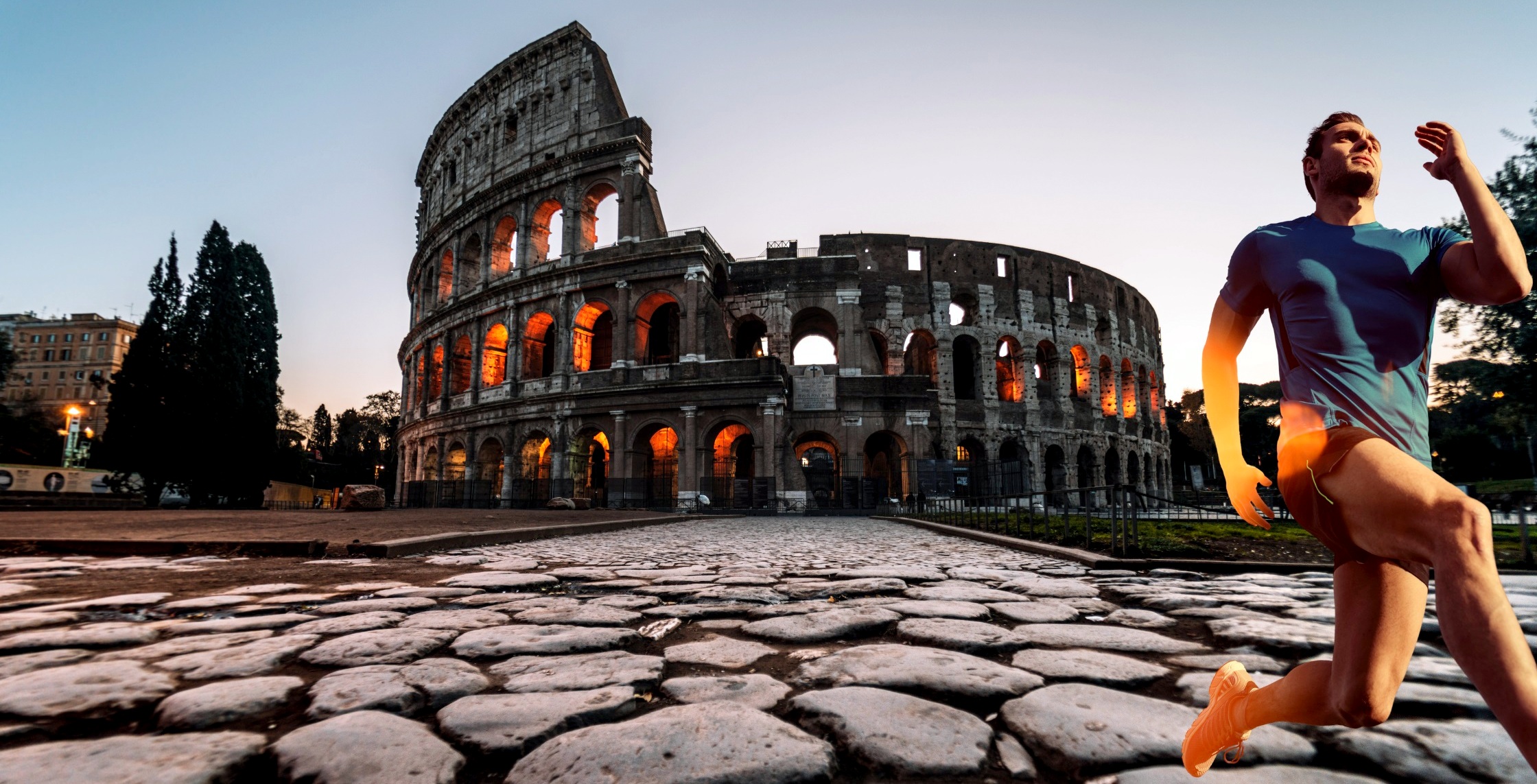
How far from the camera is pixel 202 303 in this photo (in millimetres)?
23406

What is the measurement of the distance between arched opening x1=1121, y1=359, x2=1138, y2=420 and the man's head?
115 ft

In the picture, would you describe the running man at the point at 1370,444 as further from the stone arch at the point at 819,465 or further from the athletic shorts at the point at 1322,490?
the stone arch at the point at 819,465

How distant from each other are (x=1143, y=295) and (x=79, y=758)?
41.4 metres

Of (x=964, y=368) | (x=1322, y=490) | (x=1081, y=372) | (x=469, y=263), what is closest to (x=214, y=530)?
(x=1322, y=490)

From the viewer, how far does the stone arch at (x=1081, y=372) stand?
30.6 meters

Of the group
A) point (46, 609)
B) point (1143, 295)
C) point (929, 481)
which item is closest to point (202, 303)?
point (929, 481)

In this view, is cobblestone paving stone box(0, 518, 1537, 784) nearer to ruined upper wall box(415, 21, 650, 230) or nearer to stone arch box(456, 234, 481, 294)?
ruined upper wall box(415, 21, 650, 230)

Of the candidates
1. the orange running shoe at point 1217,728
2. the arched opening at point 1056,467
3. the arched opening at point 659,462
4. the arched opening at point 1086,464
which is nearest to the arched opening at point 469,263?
the arched opening at point 659,462

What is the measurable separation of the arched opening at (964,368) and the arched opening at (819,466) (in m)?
6.56

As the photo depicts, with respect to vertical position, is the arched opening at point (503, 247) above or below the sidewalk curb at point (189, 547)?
above

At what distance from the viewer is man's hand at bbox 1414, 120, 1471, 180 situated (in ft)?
3.35

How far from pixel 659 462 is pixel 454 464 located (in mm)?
8737

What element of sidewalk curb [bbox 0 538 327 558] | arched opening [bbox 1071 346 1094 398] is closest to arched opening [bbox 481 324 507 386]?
sidewalk curb [bbox 0 538 327 558]

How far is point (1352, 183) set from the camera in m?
1.14
